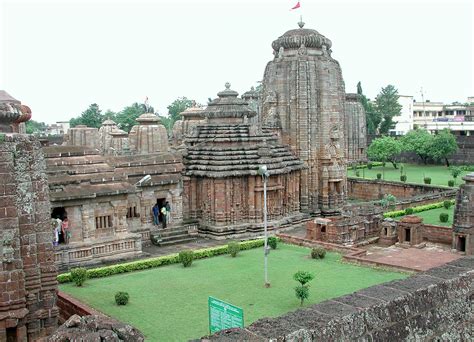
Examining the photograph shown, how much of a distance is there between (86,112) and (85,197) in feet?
236

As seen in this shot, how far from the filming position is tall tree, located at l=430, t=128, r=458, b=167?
5025 cm

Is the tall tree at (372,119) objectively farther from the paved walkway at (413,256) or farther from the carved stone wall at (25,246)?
the carved stone wall at (25,246)

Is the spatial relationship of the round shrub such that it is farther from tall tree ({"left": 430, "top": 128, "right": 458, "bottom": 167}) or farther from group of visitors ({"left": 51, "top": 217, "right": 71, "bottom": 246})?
tall tree ({"left": 430, "top": 128, "right": 458, "bottom": 167})

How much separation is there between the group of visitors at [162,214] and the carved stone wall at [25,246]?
40.5 ft

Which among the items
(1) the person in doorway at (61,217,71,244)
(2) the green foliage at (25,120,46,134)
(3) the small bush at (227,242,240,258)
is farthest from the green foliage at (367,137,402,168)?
(2) the green foliage at (25,120,46,134)

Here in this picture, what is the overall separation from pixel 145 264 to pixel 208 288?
3.45 metres

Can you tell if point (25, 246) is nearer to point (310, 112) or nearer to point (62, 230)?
point (62, 230)

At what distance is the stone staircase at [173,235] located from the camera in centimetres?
2347

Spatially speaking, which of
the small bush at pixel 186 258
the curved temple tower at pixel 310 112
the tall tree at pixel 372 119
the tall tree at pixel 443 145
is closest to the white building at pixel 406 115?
the tall tree at pixel 372 119

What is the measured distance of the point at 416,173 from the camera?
47156 mm

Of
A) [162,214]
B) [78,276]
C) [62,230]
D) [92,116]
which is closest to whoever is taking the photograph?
[78,276]

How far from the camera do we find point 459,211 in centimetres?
2083

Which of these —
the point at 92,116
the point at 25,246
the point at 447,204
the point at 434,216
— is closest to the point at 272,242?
the point at 434,216

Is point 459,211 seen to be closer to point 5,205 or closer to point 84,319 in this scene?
point 5,205
